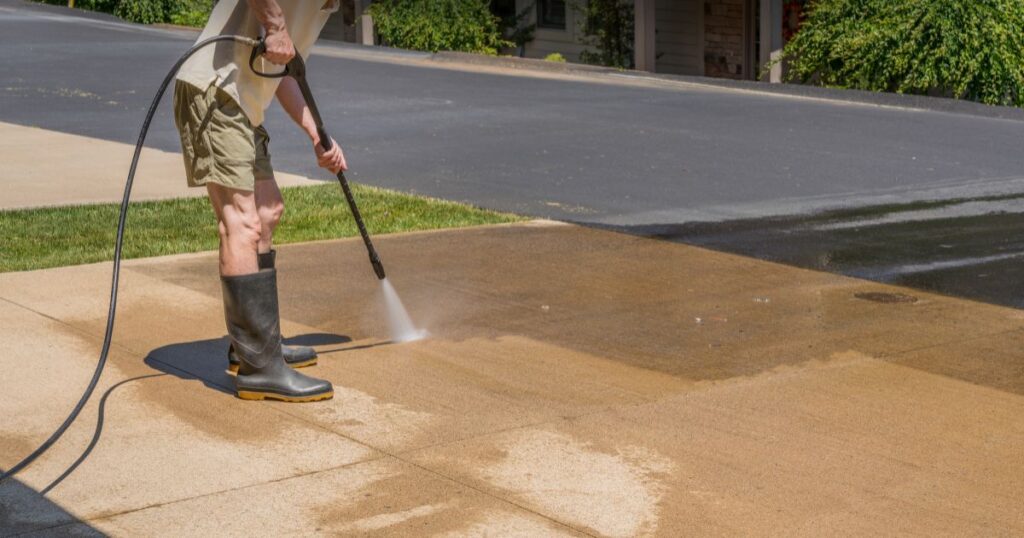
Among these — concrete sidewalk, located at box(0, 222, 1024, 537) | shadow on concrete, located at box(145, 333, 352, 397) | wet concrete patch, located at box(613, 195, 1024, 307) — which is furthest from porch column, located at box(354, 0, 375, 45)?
shadow on concrete, located at box(145, 333, 352, 397)

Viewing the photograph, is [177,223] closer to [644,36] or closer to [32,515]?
[32,515]

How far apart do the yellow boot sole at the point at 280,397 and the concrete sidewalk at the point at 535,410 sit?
0.17 feet

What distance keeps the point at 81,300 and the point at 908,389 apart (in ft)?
13.1

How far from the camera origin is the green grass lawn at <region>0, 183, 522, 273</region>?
9164 mm

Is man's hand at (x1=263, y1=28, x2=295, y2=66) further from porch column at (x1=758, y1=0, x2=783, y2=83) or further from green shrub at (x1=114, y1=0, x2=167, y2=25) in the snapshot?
green shrub at (x1=114, y1=0, x2=167, y2=25)

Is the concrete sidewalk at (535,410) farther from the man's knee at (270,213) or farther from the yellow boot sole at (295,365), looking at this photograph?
the man's knee at (270,213)

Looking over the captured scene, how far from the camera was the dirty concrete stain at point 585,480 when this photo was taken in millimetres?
4828

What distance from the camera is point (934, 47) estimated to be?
61.7 ft

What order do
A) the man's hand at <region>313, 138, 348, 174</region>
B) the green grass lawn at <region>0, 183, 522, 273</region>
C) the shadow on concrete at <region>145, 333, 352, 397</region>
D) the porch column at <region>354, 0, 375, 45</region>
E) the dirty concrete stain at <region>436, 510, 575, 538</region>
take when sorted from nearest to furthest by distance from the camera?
the dirty concrete stain at <region>436, 510, 575, 538</region>
the man's hand at <region>313, 138, 348, 174</region>
the shadow on concrete at <region>145, 333, 352, 397</region>
the green grass lawn at <region>0, 183, 522, 273</region>
the porch column at <region>354, 0, 375, 45</region>

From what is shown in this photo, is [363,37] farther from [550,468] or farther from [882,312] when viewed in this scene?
[550,468]

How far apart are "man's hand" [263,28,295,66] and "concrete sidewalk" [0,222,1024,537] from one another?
1340mm

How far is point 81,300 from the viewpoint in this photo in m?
7.72

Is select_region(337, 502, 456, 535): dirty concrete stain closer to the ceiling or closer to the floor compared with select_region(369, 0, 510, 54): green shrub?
closer to the ceiling

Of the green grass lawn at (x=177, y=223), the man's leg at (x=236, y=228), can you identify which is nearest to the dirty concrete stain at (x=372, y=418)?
the man's leg at (x=236, y=228)
